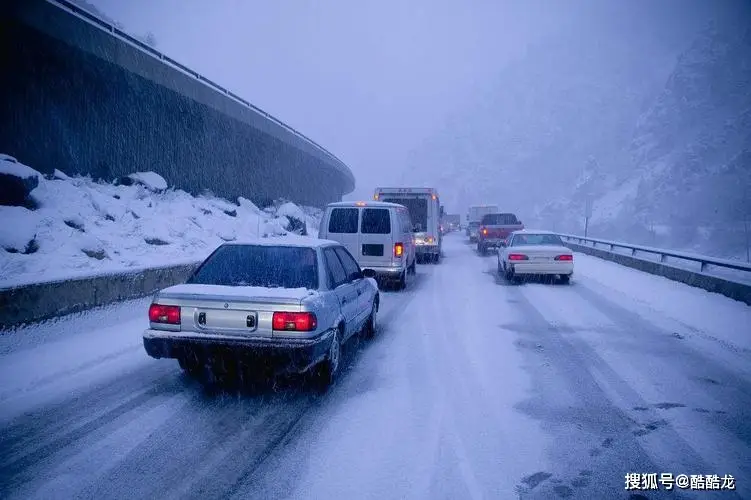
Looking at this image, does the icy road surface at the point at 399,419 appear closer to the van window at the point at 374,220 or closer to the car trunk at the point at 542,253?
the van window at the point at 374,220

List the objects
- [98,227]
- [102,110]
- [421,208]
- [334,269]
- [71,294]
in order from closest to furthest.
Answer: [334,269] < [71,294] < [98,227] < [102,110] < [421,208]

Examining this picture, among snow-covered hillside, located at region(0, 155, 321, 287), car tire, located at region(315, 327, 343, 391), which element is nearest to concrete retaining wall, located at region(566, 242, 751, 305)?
car tire, located at region(315, 327, 343, 391)

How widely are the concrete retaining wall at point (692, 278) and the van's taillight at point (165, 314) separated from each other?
10.9m

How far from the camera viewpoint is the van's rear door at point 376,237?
37.6ft

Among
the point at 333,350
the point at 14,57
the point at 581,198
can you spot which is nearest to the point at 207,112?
the point at 14,57

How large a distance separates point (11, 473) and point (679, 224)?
130 m

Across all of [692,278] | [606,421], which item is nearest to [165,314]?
[606,421]

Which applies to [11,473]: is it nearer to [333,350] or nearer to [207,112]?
[333,350]

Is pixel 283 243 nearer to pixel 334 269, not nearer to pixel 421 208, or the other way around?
pixel 334 269

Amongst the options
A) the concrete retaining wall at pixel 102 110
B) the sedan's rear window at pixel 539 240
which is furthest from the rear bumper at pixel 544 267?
the concrete retaining wall at pixel 102 110

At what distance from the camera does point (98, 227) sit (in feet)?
38.4

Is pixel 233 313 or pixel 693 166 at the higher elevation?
pixel 693 166

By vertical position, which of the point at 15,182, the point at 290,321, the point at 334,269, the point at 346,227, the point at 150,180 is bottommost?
the point at 290,321

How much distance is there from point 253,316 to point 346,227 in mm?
7339
